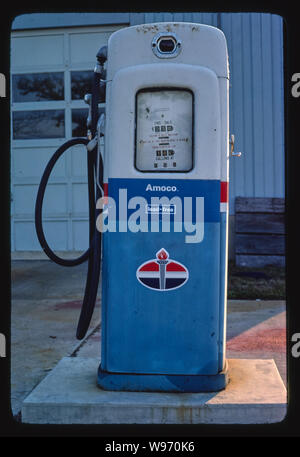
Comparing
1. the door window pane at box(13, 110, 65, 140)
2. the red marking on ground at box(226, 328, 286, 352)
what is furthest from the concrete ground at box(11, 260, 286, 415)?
the door window pane at box(13, 110, 65, 140)

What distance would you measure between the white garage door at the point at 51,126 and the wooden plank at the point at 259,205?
232cm

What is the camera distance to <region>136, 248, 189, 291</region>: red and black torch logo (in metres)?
2.68

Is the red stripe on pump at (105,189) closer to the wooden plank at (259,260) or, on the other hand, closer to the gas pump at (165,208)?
the gas pump at (165,208)

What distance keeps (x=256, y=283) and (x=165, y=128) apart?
4.07m

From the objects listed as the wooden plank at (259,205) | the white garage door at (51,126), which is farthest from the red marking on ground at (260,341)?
the white garage door at (51,126)

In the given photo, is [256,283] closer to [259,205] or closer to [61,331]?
[259,205]

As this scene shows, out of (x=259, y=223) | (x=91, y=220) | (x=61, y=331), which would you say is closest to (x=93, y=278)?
(x=91, y=220)

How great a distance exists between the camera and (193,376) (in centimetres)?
270

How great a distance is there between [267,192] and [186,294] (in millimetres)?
5625

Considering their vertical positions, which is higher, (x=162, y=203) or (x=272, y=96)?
(x=272, y=96)

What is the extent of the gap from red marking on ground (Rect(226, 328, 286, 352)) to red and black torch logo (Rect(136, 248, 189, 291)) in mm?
1391

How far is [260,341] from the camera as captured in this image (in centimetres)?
407
